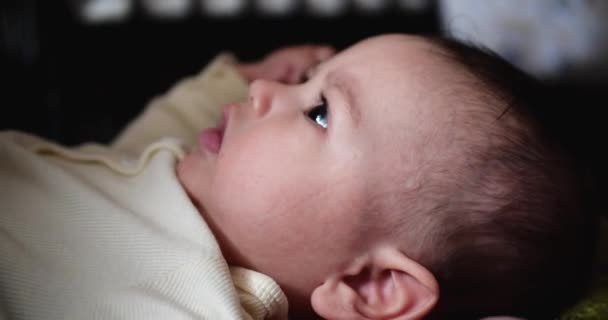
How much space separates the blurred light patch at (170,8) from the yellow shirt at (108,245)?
46 centimetres

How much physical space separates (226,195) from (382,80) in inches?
8.3

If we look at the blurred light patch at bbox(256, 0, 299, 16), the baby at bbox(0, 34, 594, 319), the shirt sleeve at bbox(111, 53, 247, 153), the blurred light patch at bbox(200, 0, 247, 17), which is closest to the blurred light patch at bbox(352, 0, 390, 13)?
the blurred light patch at bbox(256, 0, 299, 16)

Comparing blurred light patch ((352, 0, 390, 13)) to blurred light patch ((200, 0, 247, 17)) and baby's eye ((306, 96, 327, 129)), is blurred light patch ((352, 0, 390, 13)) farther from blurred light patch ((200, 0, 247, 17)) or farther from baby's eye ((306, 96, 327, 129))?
baby's eye ((306, 96, 327, 129))

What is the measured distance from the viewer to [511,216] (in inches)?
25.6

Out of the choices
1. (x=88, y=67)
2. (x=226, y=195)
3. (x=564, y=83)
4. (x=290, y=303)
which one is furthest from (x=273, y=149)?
(x=564, y=83)

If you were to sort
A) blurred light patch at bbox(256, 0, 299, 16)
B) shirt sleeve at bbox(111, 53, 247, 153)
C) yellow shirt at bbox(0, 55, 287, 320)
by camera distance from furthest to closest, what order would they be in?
blurred light patch at bbox(256, 0, 299, 16) < shirt sleeve at bbox(111, 53, 247, 153) < yellow shirt at bbox(0, 55, 287, 320)

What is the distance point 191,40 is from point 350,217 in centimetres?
70

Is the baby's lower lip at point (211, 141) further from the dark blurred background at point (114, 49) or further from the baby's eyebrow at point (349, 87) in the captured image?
the dark blurred background at point (114, 49)

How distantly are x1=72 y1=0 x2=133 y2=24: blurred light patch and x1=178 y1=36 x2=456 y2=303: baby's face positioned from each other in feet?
1.79

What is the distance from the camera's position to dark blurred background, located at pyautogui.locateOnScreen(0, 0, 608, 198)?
1094 millimetres

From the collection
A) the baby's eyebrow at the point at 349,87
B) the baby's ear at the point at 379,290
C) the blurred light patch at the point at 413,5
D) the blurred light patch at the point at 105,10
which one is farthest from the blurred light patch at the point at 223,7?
the baby's ear at the point at 379,290

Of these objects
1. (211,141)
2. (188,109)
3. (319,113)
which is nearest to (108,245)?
(211,141)

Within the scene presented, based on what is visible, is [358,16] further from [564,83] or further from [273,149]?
[273,149]

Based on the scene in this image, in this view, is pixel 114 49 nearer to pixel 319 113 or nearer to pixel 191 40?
pixel 191 40
